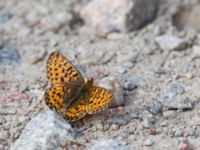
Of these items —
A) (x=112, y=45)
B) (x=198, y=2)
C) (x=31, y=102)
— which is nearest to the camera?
(x=31, y=102)

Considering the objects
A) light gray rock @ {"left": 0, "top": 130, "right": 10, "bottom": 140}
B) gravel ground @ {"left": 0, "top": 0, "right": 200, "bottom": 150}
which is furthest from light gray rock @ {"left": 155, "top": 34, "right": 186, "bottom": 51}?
light gray rock @ {"left": 0, "top": 130, "right": 10, "bottom": 140}

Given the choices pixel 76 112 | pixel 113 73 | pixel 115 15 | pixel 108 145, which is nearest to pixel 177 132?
pixel 108 145

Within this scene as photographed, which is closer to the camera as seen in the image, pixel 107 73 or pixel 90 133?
pixel 90 133

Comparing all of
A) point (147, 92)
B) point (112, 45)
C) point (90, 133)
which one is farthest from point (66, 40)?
point (90, 133)

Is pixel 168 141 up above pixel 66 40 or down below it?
below

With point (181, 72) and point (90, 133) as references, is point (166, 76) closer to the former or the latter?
point (181, 72)

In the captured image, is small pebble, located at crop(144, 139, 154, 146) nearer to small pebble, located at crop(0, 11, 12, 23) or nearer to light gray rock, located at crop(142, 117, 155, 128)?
light gray rock, located at crop(142, 117, 155, 128)
